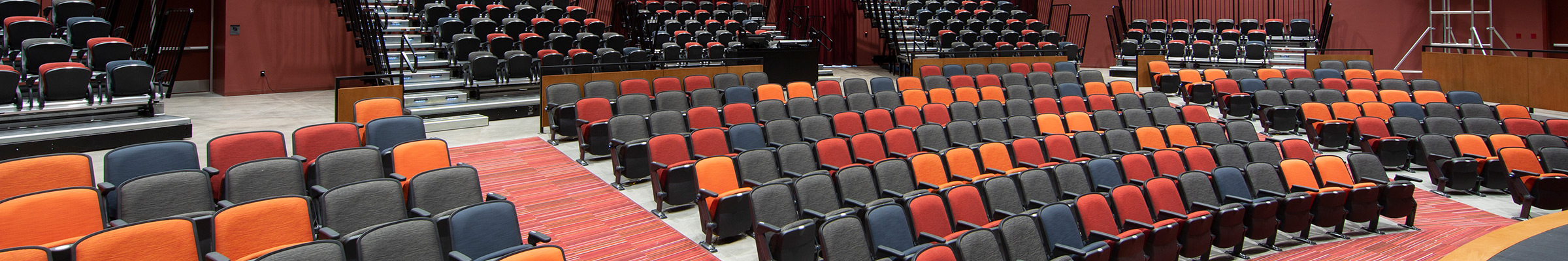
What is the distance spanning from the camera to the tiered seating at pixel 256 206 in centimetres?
258

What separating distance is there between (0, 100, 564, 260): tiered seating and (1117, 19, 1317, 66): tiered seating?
8.19 metres

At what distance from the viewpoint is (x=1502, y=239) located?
3885mm

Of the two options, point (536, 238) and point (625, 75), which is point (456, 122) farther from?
point (536, 238)

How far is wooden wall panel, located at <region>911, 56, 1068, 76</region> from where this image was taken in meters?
8.47

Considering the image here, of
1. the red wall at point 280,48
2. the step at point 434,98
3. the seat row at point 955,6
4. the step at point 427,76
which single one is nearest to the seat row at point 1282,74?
the seat row at point 955,6

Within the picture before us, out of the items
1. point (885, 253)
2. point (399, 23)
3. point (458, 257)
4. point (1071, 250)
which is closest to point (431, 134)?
point (399, 23)

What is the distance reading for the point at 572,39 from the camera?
8.19 metres

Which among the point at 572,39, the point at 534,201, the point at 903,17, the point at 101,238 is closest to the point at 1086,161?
the point at 534,201

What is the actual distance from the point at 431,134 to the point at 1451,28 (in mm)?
10343

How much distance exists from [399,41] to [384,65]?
1176 millimetres

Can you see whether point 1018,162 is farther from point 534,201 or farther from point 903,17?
point 903,17

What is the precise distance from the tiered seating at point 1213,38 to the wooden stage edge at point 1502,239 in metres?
5.39

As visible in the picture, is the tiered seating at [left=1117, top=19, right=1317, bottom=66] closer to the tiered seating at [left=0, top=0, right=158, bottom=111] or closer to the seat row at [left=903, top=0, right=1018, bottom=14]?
the seat row at [left=903, top=0, right=1018, bottom=14]

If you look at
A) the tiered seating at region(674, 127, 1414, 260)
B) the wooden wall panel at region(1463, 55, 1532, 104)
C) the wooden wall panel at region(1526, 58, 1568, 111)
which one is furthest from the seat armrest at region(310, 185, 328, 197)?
the wooden wall panel at region(1463, 55, 1532, 104)
